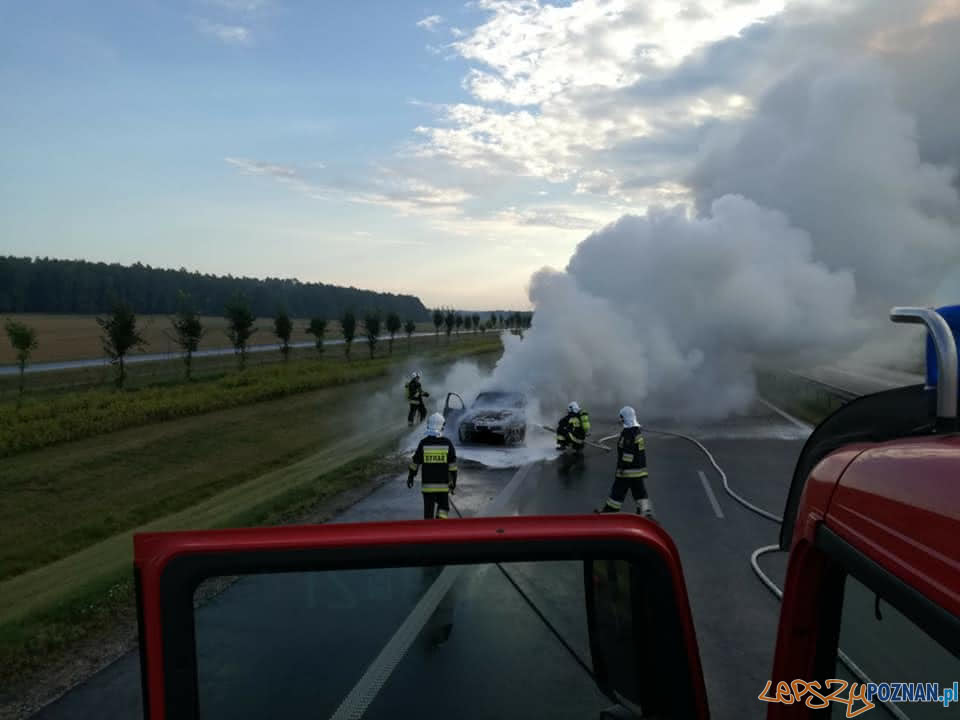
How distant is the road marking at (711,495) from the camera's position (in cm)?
1191

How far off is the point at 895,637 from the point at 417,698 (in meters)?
1.31

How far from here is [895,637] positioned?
77.1 inches

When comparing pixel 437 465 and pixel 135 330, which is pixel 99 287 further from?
pixel 437 465

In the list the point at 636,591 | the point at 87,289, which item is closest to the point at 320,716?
the point at 636,591

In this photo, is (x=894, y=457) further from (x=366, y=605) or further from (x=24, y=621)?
(x=24, y=621)

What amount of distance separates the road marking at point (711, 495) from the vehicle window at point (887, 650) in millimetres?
9851

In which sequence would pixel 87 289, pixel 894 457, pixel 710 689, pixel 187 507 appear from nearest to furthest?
pixel 894 457
pixel 710 689
pixel 187 507
pixel 87 289

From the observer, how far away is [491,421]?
18672 mm

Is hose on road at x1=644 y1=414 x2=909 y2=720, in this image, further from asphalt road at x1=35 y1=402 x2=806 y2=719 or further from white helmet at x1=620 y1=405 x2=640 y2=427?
white helmet at x1=620 y1=405 x2=640 y2=427

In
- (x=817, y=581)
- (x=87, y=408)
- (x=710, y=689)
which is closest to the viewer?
(x=817, y=581)

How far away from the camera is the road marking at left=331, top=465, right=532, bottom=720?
2100 millimetres

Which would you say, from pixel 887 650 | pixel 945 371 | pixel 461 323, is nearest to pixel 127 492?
pixel 887 650

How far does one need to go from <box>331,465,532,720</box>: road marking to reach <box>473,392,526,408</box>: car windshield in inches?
700

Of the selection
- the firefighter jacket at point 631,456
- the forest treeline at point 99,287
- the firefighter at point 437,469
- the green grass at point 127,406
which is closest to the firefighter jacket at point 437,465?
the firefighter at point 437,469
